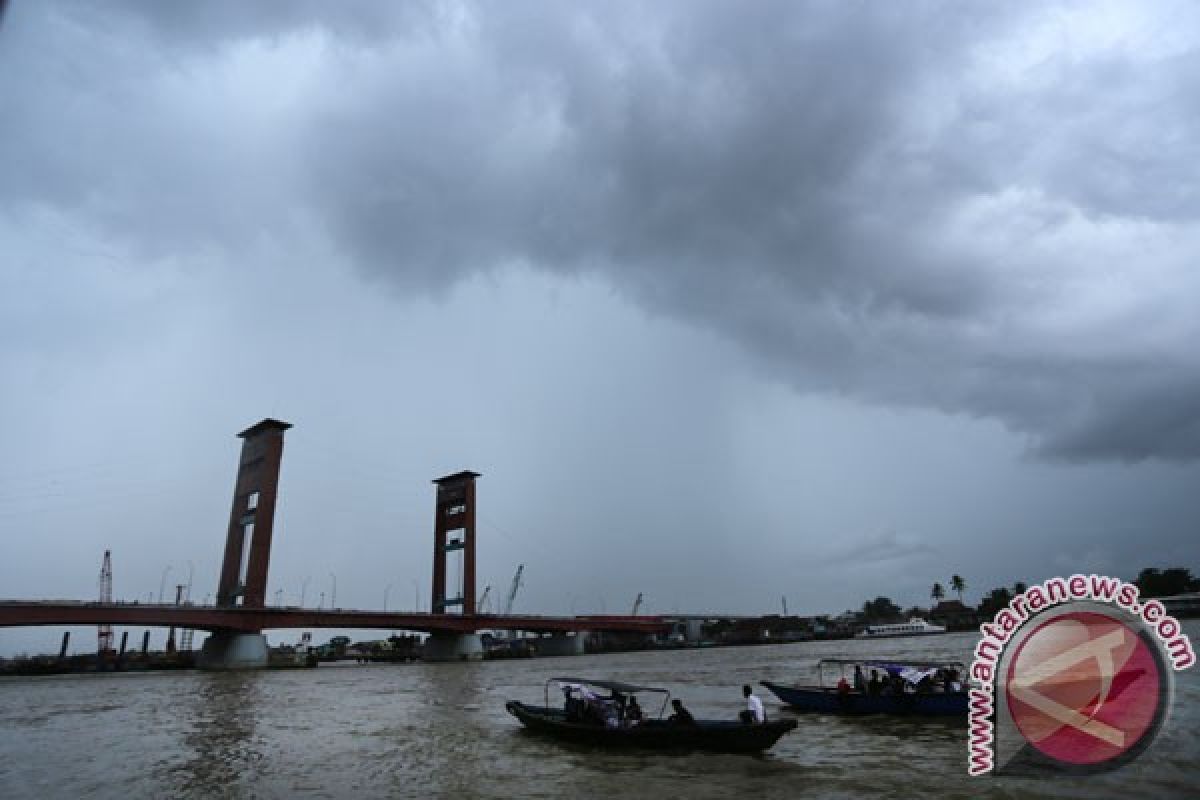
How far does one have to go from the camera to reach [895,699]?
28266 mm

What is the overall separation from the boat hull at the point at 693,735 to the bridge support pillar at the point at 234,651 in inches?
2968

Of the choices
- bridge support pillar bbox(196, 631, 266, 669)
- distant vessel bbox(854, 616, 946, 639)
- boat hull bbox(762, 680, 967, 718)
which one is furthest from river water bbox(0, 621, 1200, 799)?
distant vessel bbox(854, 616, 946, 639)

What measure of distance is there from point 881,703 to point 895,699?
1.95 feet

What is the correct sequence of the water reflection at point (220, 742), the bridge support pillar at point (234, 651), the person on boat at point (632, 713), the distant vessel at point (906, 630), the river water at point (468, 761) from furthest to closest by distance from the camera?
the distant vessel at point (906, 630) → the bridge support pillar at point (234, 651) → the person on boat at point (632, 713) → the water reflection at point (220, 742) → the river water at point (468, 761)

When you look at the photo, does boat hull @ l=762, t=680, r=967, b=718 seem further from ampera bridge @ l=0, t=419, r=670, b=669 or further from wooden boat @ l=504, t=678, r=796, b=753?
ampera bridge @ l=0, t=419, r=670, b=669

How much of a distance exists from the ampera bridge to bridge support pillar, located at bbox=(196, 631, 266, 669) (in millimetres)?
116

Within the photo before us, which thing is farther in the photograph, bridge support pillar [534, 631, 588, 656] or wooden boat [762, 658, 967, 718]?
bridge support pillar [534, 631, 588, 656]

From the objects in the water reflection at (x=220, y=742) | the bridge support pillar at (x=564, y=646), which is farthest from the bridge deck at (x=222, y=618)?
the bridge support pillar at (x=564, y=646)

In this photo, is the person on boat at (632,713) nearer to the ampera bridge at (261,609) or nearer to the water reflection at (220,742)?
the water reflection at (220,742)

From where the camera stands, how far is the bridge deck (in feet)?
222

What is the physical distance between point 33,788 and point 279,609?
2757 inches

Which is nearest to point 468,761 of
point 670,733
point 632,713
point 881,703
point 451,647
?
point 632,713

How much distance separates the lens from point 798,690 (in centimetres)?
3112

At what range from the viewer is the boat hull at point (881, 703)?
27.6 meters
